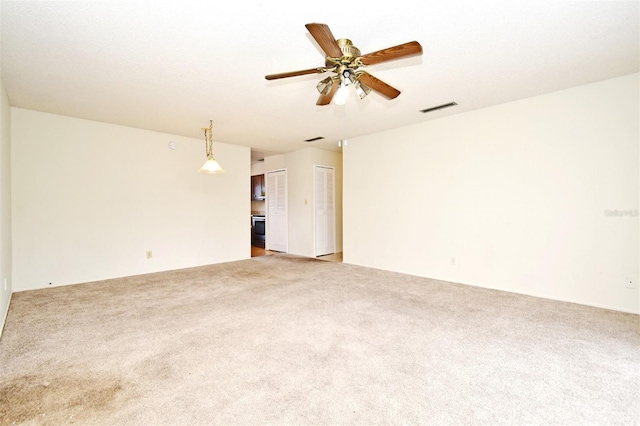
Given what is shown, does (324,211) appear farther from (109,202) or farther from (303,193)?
(109,202)

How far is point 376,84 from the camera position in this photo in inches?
97.0

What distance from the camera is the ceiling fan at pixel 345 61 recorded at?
1.83 meters

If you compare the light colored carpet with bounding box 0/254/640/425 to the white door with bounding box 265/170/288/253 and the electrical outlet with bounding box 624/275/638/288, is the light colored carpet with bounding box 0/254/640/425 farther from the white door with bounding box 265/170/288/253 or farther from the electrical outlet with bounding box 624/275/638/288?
the white door with bounding box 265/170/288/253

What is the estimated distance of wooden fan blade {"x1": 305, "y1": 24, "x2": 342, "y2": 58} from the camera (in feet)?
5.48

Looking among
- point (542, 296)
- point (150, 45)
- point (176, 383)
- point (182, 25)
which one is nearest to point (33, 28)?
point (150, 45)

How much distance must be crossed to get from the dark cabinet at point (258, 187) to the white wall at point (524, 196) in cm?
421

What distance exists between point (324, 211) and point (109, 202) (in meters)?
4.04

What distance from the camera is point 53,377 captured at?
1.93m

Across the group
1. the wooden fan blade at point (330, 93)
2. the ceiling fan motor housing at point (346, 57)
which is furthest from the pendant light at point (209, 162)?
the ceiling fan motor housing at point (346, 57)

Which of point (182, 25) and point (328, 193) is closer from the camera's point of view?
point (182, 25)

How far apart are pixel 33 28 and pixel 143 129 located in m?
2.90

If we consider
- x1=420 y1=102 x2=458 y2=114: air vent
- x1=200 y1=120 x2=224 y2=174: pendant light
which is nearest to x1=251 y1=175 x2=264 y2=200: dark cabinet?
x1=200 y1=120 x2=224 y2=174: pendant light

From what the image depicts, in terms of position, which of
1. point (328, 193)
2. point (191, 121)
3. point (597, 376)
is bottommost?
point (597, 376)

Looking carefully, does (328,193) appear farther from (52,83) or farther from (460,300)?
(52,83)
